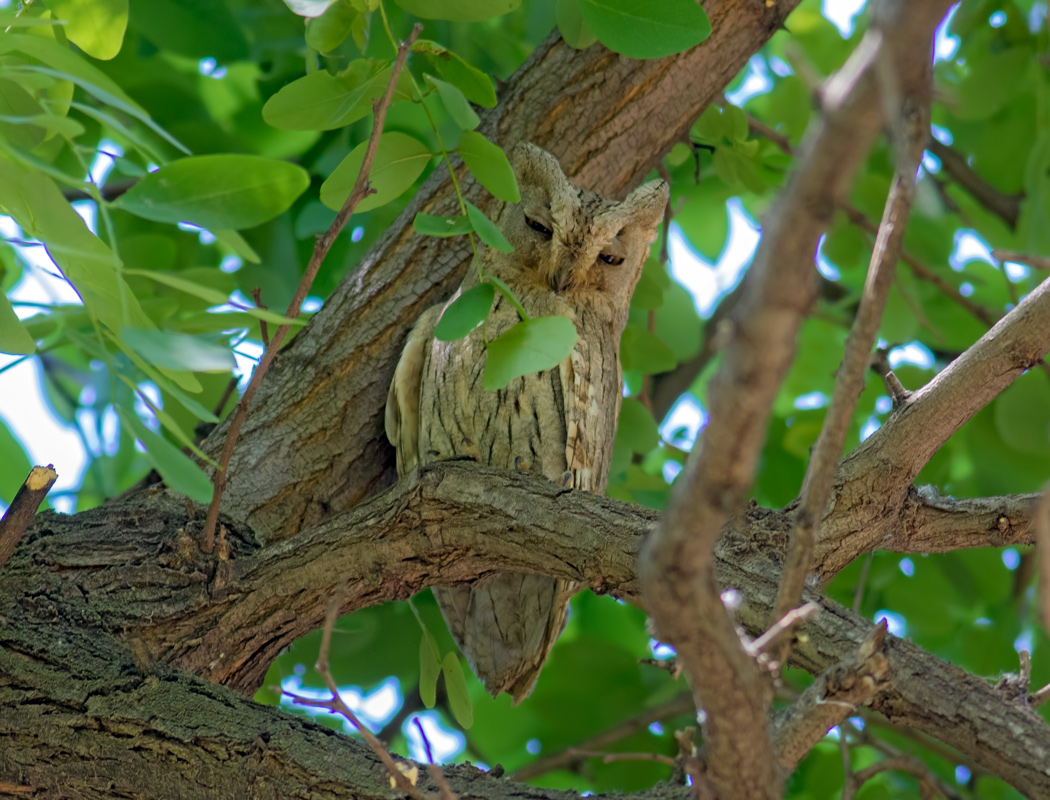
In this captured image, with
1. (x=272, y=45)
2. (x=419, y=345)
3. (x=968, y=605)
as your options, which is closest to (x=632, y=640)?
(x=968, y=605)

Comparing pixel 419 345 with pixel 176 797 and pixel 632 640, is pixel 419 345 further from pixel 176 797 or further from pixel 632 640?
pixel 632 640

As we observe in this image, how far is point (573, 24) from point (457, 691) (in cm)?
132

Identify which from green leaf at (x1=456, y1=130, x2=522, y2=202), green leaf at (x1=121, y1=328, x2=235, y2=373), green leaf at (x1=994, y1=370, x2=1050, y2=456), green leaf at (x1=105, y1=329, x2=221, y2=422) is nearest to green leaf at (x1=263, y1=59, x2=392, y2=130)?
green leaf at (x1=456, y1=130, x2=522, y2=202)

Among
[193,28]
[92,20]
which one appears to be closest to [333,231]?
[92,20]

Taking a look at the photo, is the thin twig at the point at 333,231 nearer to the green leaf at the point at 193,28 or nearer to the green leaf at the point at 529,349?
the green leaf at the point at 529,349

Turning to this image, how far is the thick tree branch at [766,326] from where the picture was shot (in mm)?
626

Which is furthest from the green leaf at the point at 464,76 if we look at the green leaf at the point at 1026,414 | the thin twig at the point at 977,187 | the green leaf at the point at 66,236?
the thin twig at the point at 977,187

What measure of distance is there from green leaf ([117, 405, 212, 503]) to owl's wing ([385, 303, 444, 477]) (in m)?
0.99

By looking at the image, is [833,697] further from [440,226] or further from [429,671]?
[429,671]

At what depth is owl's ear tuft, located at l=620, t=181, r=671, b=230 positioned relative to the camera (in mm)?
2175

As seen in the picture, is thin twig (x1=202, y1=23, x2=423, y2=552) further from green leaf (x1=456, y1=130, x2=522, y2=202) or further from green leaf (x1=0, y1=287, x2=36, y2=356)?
green leaf (x1=0, y1=287, x2=36, y2=356)

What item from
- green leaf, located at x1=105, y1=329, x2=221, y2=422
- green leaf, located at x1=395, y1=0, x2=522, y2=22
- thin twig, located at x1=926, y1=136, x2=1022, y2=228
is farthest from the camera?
thin twig, located at x1=926, y1=136, x2=1022, y2=228

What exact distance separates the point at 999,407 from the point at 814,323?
1.08m

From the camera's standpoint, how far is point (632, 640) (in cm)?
329
